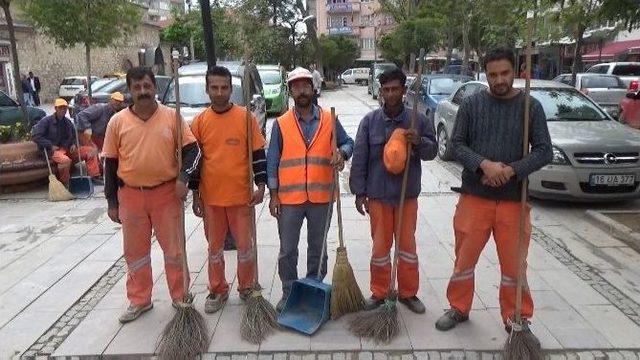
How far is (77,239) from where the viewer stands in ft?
19.9

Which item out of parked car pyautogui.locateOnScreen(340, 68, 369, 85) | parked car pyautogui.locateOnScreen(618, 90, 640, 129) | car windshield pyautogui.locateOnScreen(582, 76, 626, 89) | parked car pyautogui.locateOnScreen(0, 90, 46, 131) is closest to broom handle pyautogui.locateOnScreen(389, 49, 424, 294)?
parked car pyautogui.locateOnScreen(0, 90, 46, 131)

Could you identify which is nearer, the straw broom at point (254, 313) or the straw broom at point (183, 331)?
the straw broom at point (183, 331)

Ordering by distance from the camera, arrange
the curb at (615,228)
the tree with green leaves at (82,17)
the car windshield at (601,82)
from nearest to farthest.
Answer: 1. the curb at (615,228)
2. the tree with green leaves at (82,17)
3. the car windshield at (601,82)

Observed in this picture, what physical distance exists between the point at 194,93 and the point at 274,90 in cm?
729

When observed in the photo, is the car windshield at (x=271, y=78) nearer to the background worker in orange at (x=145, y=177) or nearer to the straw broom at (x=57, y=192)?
the straw broom at (x=57, y=192)

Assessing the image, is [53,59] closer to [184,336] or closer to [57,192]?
[57,192]

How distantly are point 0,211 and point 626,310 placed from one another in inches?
287

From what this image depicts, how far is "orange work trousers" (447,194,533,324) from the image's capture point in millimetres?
3467

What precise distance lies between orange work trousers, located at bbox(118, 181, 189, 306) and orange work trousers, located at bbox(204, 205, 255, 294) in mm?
218

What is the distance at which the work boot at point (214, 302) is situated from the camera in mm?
4082

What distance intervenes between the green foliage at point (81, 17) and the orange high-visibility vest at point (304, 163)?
9006 mm

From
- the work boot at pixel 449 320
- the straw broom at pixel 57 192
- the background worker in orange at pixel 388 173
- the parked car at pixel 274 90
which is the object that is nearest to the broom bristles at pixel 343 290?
the background worker in orange at pixel 388 173

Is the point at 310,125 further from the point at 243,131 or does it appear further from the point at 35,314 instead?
the point at 35,314

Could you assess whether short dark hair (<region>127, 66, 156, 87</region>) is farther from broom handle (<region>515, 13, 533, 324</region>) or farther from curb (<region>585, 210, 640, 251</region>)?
curb (<region>585, 210, 640, 251</region>)
